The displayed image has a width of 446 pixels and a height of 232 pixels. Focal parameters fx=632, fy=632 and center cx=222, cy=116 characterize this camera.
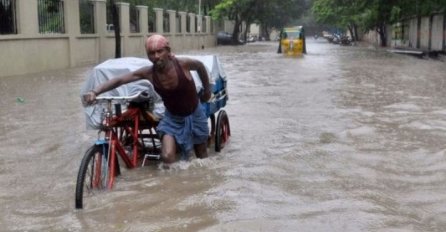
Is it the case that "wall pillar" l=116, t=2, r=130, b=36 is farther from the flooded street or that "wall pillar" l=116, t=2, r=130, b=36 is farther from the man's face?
the man's face

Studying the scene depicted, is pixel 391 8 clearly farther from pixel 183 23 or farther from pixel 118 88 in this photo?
pixel 118 88

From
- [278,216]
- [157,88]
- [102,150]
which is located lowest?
[278,216]

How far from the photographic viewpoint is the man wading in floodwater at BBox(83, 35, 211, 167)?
6125mm

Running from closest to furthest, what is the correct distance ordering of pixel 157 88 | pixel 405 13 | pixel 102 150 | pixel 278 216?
pixel 278 216, pixel 102 150, pixel 157 88, pixel 405 13

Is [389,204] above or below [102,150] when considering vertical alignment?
below

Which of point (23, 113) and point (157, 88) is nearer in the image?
point (157, 88)

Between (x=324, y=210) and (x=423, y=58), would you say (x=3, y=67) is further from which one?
(x=423, y=58)

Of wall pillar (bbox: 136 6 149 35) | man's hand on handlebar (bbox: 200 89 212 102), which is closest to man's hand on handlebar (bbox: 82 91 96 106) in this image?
man's hand on handlebar (bbox: 200 89 212 102)

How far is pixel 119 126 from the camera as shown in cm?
671

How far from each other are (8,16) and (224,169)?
14.1 metres

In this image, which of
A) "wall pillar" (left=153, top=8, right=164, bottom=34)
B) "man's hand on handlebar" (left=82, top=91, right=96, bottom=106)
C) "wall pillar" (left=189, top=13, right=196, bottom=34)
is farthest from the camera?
"wall pillar" (left=189, top=13, right=196, bottom=34)

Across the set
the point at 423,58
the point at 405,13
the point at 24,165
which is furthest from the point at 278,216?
the point at 405,13

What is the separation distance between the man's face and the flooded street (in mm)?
1263

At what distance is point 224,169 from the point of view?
715 cm
